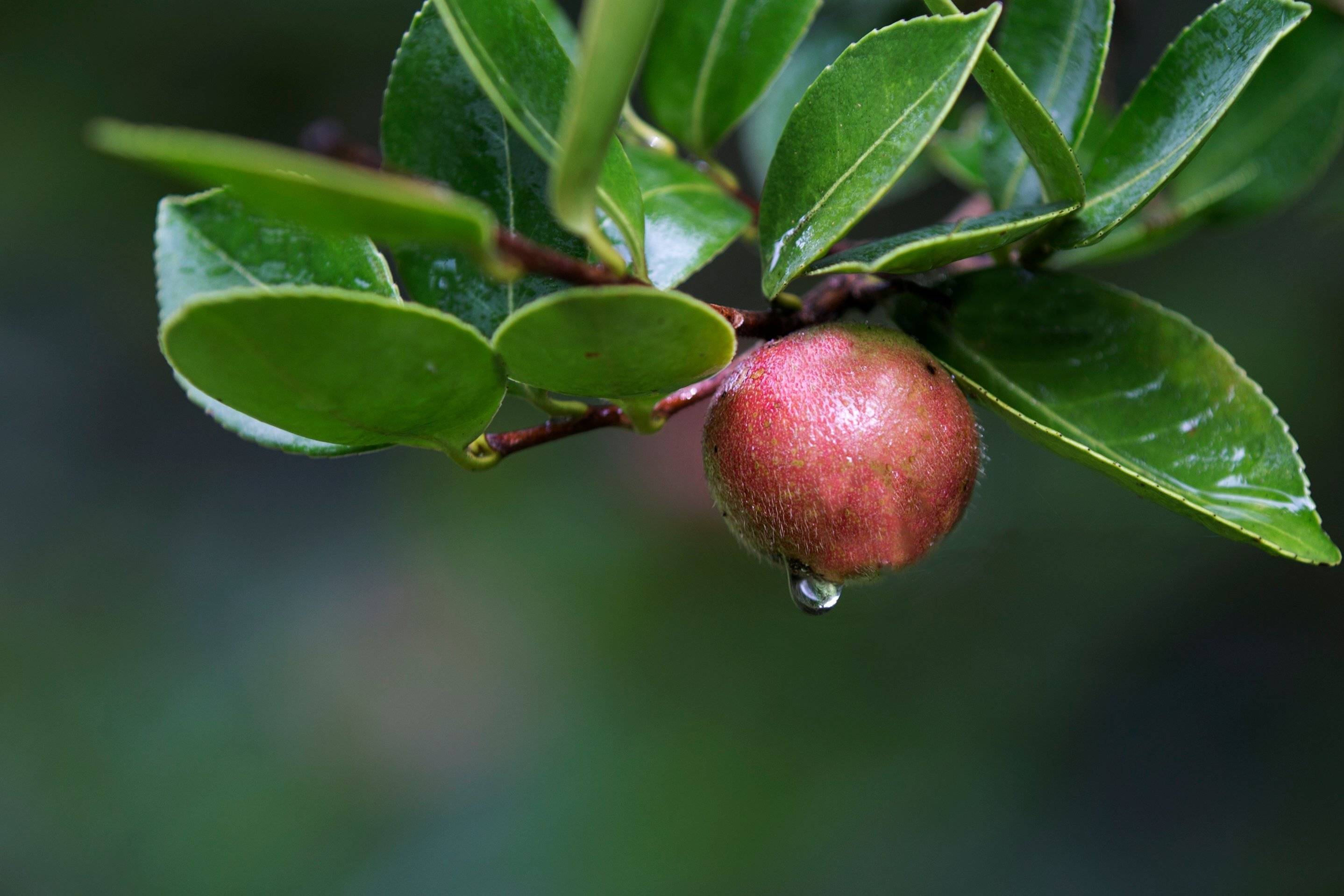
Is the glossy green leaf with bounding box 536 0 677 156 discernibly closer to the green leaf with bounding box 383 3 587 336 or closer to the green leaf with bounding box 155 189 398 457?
the green leaf with bounding box 383 3 587 336

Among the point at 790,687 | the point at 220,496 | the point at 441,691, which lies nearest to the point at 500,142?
the point at 790,687

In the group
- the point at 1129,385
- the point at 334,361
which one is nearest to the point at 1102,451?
the point at 1129,385

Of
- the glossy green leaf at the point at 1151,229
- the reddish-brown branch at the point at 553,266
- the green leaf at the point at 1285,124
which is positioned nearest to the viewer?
the reddish-brown branch at the point at 553,266

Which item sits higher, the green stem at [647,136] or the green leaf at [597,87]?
the green leaf at [597,87]

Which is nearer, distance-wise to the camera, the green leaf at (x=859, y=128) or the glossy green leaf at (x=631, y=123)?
the green leaf at (x=859, y=128)

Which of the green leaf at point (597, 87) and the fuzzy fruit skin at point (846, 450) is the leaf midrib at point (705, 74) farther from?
the green leaf at point (597, 87)

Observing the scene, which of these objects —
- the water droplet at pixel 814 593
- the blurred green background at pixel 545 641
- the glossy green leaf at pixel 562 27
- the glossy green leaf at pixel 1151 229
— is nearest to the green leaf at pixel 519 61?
the water droplet at pixel 814 593
